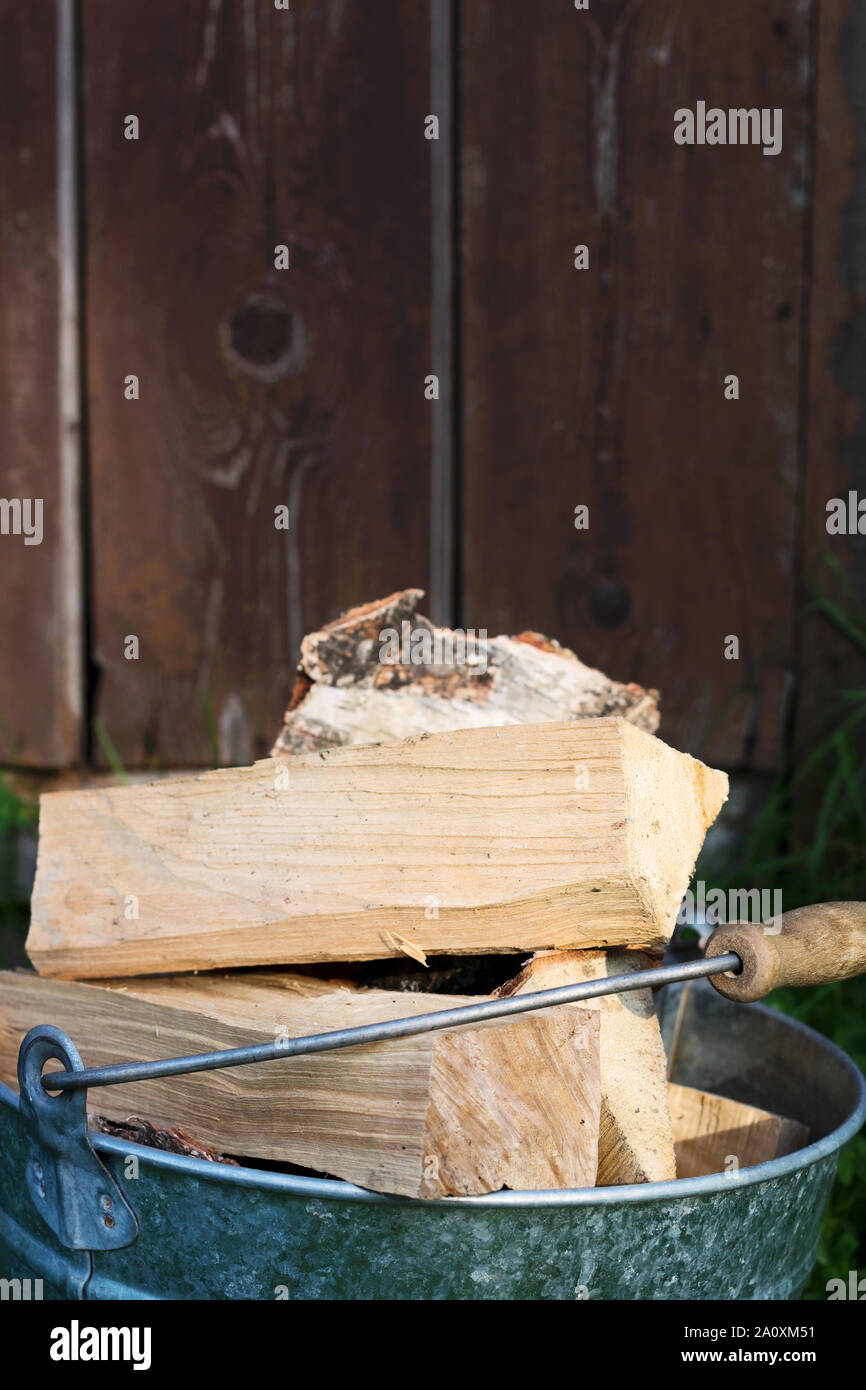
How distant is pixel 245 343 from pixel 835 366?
3.80ft

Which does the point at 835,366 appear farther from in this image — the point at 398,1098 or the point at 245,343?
the point at 398,1098

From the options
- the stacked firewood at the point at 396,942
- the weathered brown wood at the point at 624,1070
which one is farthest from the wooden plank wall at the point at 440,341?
the weathered brown wood at the point at 624,1070

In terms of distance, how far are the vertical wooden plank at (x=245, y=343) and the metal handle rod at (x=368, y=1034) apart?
1510mm

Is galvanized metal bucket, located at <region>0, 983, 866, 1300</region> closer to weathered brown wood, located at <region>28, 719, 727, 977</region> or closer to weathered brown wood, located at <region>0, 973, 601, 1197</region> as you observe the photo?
weathered brown wood, located at <region>0, 973, 601, 1197</region>

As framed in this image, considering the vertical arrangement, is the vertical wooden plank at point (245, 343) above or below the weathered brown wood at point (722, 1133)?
above

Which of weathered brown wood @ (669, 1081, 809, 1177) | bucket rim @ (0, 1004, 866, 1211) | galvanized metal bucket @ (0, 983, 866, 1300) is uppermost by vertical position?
bucket rim @ (0, 1004, 866, 1211)

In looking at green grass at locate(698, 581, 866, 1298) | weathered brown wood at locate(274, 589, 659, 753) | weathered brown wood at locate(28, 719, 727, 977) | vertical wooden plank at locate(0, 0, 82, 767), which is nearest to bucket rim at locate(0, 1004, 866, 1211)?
weathered brown wood at locate(28, 719, 727, 977)

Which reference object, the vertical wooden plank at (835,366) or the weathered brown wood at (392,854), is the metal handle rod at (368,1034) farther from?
the vertical wooden plank at (835,366)

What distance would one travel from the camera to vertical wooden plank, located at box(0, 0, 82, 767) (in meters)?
2.44

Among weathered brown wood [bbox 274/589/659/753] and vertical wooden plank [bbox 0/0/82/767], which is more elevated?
vertical wooden plank [bbox 0/0/82/767]

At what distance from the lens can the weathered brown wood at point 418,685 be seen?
4.96 ft

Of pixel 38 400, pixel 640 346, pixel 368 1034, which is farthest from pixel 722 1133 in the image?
pixel 38 400

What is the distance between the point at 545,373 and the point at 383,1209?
180 cm

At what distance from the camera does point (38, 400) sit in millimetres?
2510
